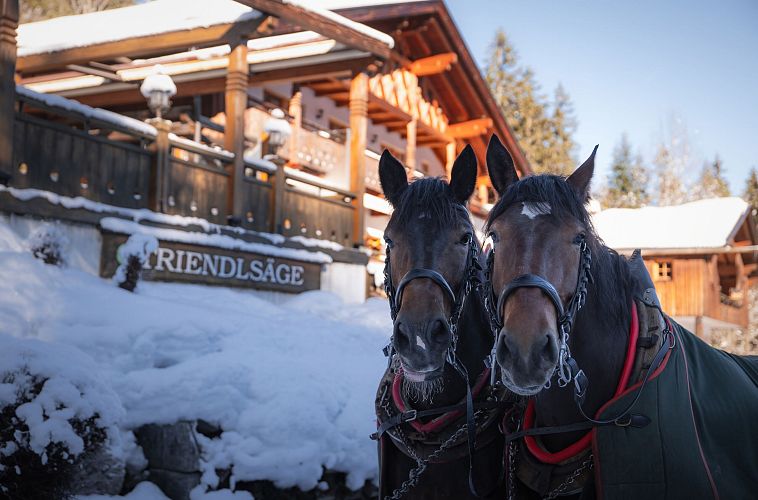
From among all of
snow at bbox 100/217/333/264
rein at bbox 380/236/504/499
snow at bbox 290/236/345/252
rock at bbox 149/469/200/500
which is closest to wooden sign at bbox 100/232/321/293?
snow at bbox 100/217/333/264

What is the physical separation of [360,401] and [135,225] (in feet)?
14.3

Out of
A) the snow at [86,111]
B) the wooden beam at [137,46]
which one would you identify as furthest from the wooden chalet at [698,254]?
the snow at [86,111]

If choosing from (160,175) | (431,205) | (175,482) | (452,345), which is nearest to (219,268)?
(160,175)

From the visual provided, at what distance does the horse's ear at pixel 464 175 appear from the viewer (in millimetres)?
3984

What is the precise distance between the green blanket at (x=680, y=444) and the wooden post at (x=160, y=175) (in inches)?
322

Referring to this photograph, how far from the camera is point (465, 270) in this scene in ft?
12.2

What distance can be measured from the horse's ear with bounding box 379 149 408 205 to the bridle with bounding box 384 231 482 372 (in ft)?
1.40

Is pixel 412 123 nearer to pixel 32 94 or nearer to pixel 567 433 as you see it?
pixel 32 94

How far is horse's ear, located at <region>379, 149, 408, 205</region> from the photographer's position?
4.10 metres

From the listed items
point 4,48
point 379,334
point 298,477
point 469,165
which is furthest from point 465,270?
point 4,48

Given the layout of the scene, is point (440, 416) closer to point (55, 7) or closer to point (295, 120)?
point (295, 120)

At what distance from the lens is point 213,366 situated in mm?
6969

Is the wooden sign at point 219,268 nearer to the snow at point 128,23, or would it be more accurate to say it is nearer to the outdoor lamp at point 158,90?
the outdoor lamp at point 158,90

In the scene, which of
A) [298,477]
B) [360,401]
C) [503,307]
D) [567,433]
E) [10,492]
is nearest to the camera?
[503,307]
